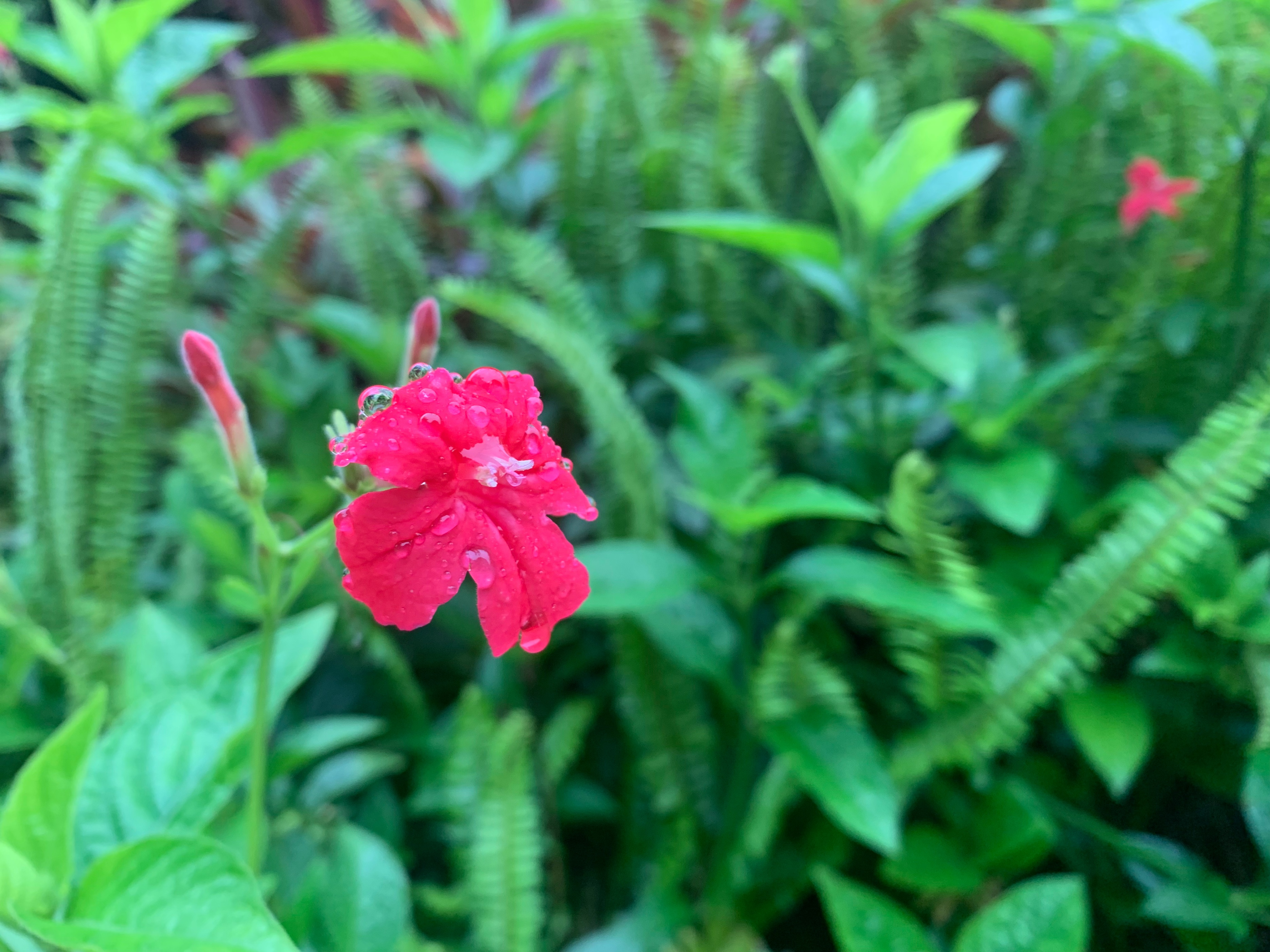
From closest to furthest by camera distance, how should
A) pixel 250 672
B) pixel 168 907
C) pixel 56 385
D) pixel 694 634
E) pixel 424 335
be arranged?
pixel 168 907, pixel 424 335, pixel 250 672, pixel 694 634, pixel 56 385

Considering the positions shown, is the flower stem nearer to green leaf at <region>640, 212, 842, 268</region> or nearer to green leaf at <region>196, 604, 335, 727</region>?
green leaf at <region>196, 604, 335, 727</region>

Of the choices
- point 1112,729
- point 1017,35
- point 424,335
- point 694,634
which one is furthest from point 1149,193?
point 424,335

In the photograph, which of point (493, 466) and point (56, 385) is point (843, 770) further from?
point (56, 385)

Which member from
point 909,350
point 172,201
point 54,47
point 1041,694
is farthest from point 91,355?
point 1041,694

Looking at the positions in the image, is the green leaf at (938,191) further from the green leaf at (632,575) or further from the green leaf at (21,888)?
the green leaf at (21,888)

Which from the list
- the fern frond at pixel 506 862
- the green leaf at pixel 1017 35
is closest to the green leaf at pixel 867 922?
the fern frond at pixel 506 862

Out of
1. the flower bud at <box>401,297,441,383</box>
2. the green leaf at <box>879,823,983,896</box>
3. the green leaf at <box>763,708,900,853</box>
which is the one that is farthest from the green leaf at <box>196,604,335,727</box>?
the green leaf at <box>879,823,983,896</box>
